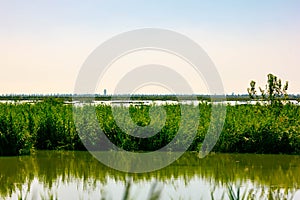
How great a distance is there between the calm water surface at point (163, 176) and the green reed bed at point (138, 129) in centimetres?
45

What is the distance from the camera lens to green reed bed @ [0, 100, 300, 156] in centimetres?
1106

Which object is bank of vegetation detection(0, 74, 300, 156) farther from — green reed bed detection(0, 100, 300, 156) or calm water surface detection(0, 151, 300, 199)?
calm water surface detection(0, 151, 300, 199)

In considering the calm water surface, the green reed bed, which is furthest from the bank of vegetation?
the calm water surface

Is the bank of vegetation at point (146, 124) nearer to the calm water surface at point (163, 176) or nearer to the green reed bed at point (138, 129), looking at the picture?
the green reed bed at point (138, 129)

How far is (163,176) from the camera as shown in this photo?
343 inches

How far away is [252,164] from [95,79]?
3672mm

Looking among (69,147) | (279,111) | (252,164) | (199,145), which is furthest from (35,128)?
(279,111)

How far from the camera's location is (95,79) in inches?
402

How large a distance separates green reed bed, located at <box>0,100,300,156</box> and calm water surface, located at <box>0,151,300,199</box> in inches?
17.9

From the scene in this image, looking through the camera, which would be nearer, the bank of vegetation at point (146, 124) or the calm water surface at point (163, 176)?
the calm water surface at point (163, 176)

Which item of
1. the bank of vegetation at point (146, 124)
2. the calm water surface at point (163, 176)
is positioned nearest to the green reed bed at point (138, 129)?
the bank of vegetation at point (146, 124)

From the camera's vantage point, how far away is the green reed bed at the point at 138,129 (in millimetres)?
11062

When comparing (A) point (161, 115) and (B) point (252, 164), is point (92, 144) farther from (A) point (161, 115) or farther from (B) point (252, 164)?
(B) point (252, 164)

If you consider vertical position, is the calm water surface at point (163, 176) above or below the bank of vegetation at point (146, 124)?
below
